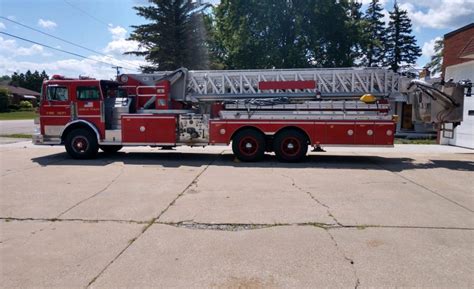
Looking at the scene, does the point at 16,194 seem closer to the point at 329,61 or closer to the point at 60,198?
the point at 60,198

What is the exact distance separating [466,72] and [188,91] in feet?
40.5

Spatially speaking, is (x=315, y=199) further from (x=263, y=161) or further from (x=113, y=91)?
(x=113, y=91)

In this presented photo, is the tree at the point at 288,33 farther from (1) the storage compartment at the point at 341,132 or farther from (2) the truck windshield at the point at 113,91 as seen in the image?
(1) the storage compartment at the point at 341,132

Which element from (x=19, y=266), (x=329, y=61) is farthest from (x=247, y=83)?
(x=329, y=61)

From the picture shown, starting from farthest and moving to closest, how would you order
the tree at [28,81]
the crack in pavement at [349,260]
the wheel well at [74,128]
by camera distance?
the tree at [28,81], the wheel well at [74,128], the crack in pavement at [349,260]

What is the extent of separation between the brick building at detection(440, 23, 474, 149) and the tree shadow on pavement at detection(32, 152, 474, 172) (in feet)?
16.5

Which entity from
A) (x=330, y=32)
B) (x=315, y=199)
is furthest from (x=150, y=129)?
(x=330, y=32)

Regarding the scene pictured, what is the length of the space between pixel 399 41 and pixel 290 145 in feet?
168

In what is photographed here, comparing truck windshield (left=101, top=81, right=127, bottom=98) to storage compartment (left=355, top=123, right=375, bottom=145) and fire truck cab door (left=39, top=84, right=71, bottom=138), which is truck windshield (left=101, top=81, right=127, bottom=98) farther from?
storage compartment (left=355, top=123, right=375, bottom=145)

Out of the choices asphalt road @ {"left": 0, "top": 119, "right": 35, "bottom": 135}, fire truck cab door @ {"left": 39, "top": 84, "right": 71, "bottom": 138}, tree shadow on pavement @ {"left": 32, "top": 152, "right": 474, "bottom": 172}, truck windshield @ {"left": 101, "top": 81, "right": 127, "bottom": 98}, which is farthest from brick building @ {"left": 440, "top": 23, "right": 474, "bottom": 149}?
asphalt road @ {"left": 0, "top": 119, "right": 35, "bottom": 135}

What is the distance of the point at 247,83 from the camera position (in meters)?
12.3

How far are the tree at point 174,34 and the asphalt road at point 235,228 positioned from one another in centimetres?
2387

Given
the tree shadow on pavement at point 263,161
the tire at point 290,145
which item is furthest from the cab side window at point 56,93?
the tire at point 290,145

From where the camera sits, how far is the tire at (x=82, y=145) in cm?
1243
